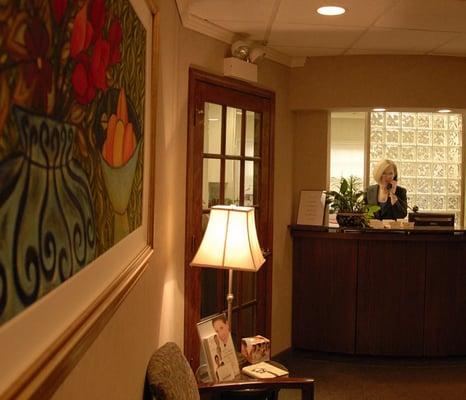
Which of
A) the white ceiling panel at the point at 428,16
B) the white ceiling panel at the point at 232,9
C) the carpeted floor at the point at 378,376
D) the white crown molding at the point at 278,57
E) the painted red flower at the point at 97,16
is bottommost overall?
the carpeted floor at the point at 378,376

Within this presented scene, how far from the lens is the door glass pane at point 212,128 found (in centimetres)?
354

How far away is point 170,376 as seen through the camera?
2.01m

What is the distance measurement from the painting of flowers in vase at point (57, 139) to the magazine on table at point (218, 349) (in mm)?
1325

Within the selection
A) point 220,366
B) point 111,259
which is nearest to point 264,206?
point 220,366

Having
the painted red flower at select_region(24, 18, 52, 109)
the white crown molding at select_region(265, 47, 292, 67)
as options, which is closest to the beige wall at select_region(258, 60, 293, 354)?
the white crown molding at select_region(265, 47, 292, 67)

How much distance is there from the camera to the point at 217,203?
3660 millimetres

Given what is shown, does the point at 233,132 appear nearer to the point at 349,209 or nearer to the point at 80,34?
the point at 349,209

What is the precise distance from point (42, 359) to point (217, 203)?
292 centimetres

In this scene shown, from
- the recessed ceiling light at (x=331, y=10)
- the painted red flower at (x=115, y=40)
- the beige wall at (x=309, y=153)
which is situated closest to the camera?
the painted red flower at (x=115, y=40)

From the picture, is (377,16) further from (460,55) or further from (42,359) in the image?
(42,359)

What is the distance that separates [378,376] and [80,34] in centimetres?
384

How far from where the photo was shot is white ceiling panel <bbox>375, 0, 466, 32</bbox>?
124 inches

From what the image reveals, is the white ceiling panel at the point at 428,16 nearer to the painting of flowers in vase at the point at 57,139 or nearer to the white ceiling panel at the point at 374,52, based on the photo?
the white ceiling panel at the point at 374,52

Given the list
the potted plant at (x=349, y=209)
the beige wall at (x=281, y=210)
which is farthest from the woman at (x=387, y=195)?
the beige wall at (x=281, y=210)
